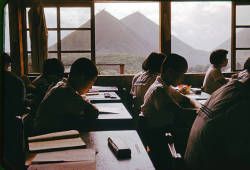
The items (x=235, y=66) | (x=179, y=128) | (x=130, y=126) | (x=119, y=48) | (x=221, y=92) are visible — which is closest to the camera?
(x=221, y=92)

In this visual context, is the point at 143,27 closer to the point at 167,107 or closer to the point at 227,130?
the point at 167,107

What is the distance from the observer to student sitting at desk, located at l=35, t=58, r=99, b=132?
1740 millimetres

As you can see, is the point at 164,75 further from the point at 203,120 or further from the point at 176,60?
the point at 203,120

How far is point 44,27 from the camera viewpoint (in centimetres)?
479

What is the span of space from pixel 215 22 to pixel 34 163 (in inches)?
1605

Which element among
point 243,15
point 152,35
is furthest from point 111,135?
point 152,35

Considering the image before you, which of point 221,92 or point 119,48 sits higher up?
point 119,48

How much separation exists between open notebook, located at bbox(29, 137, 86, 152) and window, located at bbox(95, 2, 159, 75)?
82.5 feet

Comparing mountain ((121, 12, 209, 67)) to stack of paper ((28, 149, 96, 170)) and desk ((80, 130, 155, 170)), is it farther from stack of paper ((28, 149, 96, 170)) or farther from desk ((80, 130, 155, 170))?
stack of paper ((28, 149, 96, 170))

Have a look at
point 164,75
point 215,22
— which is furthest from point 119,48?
point 164,75

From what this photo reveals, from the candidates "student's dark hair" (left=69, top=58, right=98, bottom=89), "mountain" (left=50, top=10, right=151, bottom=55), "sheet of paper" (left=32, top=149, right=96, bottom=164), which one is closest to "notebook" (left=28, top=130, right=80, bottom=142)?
"sheet of paper" (left=32, top=149, right=96, bottom=164)

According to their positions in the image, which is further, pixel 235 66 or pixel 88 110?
pixel 235 66

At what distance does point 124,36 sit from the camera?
39688 millimetres

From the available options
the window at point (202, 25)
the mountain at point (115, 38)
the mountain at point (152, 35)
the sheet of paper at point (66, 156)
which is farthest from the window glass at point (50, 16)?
the mountain at point (152, 35)
